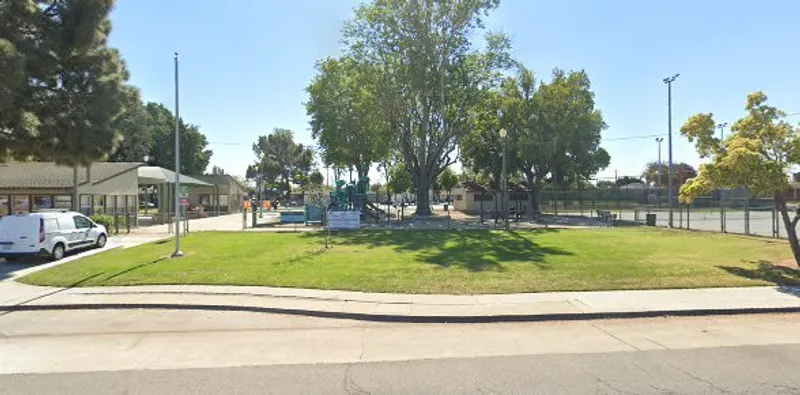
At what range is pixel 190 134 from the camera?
8338 cm

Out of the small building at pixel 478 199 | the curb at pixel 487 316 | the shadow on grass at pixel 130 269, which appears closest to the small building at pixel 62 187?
the shadow on grass at pixel 130 269

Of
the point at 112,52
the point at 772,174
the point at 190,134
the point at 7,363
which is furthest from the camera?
the point at 190,134

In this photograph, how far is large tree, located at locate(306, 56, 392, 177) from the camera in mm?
44969

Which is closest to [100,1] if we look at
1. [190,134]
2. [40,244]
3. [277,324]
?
[40,244]

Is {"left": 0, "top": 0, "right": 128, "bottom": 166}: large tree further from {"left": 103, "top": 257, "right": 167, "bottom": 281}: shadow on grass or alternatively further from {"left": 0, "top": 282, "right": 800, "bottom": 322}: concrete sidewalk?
{"left": 0, "top": 282, "right": 800, "bottom": 322}: concrete sidewalk

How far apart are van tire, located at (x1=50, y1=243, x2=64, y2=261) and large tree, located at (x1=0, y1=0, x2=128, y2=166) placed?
5128 millimetres

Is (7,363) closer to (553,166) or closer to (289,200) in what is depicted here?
(553,166)

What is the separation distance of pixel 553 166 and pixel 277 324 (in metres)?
45.7

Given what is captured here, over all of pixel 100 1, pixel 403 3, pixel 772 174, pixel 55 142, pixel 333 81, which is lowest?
pixel 772 174

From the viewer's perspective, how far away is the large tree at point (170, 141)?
7888cm

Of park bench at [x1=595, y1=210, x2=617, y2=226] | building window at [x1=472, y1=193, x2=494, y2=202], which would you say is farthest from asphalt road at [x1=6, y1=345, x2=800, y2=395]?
building window at [x1=472, y1=193, x2=494, y2=202]

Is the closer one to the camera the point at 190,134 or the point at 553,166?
the point at 553,166

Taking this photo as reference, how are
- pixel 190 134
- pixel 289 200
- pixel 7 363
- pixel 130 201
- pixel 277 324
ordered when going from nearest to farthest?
pixel 7 363 → pixel 277 324 → pixel 130 201 → pixel 190 134 → pixel 289 200

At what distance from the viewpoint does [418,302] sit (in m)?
10.7
